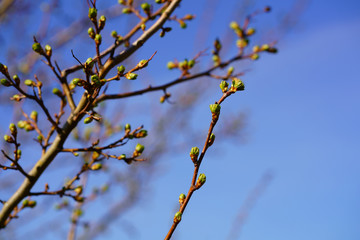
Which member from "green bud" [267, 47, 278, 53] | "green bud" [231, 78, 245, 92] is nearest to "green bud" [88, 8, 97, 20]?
"green bud" [231, 78, 245, 92]

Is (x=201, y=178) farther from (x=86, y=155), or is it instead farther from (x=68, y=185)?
(x=86, y=155)

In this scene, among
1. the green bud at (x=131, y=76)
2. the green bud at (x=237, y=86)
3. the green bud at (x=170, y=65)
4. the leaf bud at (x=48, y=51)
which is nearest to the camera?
the green bud at (x=237, y=86)

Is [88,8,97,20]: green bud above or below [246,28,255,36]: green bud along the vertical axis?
below

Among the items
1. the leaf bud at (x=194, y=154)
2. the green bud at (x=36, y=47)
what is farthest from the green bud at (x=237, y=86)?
the green bud at (x=36, y=47)

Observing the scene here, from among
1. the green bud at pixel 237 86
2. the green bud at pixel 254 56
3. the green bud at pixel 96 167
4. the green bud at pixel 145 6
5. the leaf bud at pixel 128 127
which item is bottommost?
the green bud at pixel 96 167

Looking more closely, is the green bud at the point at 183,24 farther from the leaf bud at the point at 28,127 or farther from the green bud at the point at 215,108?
the green bud at the point at 215,108

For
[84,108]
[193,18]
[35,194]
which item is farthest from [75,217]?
[193,18]

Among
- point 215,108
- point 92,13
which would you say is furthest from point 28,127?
point 215,108

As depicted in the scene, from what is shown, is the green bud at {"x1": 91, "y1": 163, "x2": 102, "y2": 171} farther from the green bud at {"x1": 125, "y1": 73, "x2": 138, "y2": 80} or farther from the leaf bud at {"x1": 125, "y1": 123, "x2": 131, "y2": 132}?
the green bud at {"x1": 125, "y1": 73, "x2": 138, "y2": 80}

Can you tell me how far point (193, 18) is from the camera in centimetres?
292

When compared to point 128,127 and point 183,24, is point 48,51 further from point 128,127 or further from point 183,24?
point 183,24

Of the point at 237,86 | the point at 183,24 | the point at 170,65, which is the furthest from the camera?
the point at 170,65

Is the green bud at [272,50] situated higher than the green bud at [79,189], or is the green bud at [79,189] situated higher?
the green bud at [272,50]

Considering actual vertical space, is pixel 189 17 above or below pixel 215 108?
above
